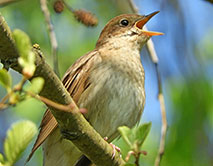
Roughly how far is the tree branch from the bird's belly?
A: 1.92 ft

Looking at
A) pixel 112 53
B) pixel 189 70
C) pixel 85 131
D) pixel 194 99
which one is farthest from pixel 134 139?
pixel 189 70

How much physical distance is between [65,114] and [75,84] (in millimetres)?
1240

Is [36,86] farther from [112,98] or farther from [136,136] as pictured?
[112,98]

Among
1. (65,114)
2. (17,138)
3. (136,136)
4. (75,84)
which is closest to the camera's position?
(17,138)

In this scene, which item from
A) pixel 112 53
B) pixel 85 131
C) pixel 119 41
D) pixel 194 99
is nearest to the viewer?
pixel 85 131

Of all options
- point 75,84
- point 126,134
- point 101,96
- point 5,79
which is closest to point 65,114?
point 126,134

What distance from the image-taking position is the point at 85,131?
3.35 m

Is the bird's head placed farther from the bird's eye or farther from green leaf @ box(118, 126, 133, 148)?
green leaf @ box(118, 126, 133, 148)

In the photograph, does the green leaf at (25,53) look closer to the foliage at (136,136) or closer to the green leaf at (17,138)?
the green leaf at (17,138)

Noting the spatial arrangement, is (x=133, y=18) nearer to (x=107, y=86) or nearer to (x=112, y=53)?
(x=112, y=53)

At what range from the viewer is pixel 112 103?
4.27m

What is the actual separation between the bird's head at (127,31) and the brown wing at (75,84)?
2.28 feet

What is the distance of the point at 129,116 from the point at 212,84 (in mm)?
1737

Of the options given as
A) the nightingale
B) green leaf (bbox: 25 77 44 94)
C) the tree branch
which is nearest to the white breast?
the nightingale
